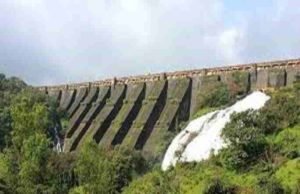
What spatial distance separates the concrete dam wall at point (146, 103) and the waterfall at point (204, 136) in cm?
1100

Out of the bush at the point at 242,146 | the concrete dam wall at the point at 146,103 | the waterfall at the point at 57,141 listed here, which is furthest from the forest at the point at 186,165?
the waterfall at the point at 57,141

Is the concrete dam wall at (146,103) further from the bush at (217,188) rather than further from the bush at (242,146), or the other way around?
the bush at (217,188)

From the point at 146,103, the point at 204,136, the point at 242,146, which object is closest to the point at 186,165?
the point at 204,136

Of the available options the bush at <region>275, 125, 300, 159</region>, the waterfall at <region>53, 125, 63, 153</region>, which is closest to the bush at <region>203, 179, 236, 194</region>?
the bush at <region>275, 125, 300, 159</region>

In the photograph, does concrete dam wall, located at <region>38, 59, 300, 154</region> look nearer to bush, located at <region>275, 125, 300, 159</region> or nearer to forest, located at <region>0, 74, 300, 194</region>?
forest, located at <region>0, 74, 300, 194</region>

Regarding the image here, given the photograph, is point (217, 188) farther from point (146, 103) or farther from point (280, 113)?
point (146, 103)

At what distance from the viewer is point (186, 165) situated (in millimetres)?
51344

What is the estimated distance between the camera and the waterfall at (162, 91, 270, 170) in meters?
53.8

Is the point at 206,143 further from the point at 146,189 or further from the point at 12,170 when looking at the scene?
the point at 12,170

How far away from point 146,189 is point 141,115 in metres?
34.6

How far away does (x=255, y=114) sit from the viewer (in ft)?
163

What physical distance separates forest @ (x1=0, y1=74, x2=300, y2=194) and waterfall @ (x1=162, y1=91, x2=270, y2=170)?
151 cm

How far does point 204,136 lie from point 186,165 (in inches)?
206

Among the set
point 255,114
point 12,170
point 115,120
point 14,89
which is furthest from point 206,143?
point 14,89
